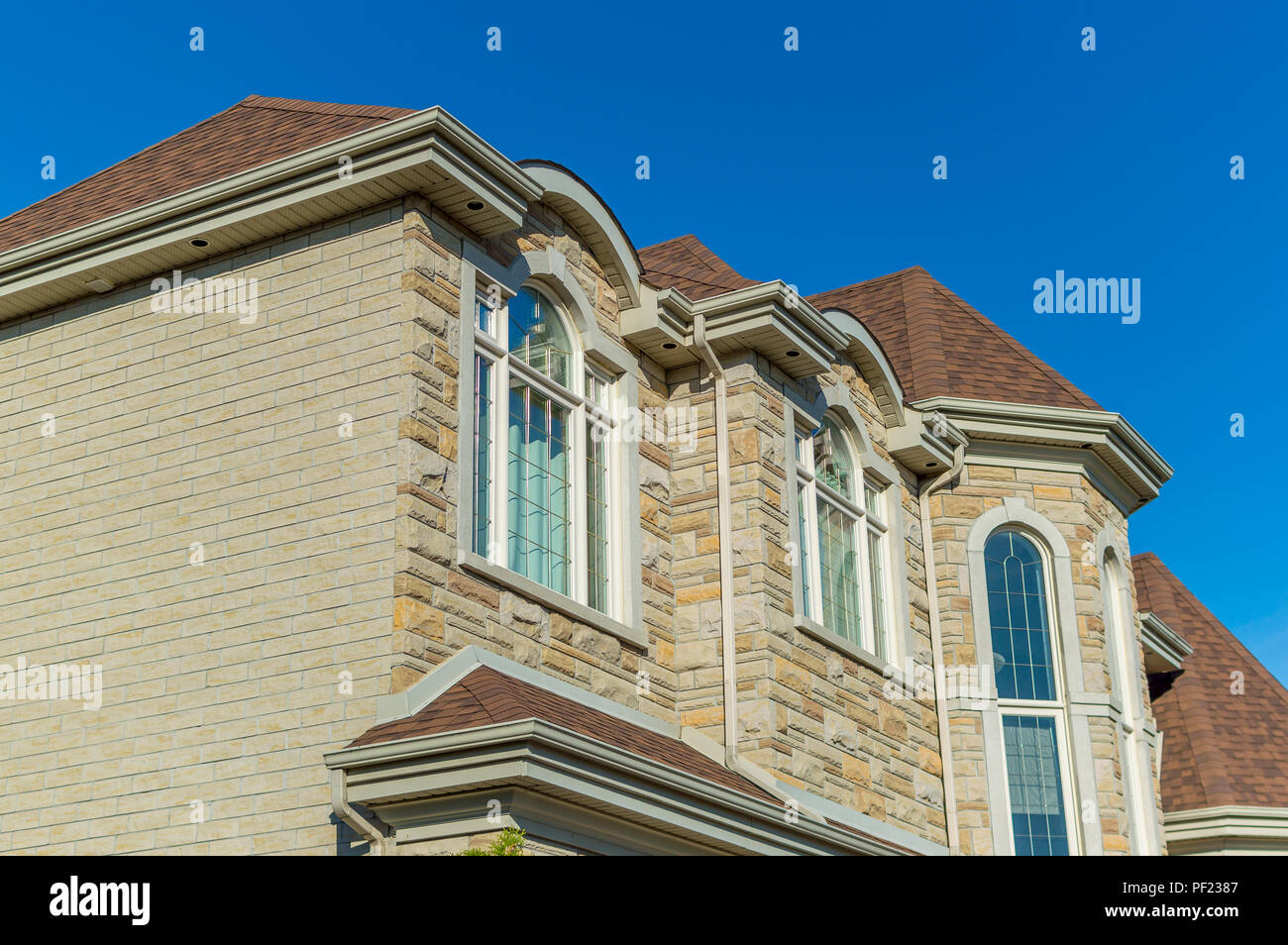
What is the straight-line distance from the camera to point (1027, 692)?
15.9 meters

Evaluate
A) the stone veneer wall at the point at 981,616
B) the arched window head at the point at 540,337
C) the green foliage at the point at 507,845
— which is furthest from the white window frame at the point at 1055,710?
the green foliage at the point at 507,845

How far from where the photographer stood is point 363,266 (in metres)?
10.7

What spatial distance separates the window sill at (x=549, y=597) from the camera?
10.3m

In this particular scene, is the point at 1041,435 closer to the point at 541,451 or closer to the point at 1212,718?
the point at 1212,718

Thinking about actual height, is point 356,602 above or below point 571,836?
above

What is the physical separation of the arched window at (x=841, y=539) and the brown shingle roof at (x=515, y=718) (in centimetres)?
297

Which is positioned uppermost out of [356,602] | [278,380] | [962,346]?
[962,346]

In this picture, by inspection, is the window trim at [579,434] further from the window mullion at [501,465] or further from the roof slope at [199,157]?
the roof slope at [199,157]

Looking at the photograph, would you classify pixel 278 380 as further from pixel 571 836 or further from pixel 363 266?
pixel 571 836

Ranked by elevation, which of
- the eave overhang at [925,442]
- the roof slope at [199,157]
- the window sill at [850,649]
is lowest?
the window sill at [850,649]

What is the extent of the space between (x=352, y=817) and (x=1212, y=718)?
15.1 metres
